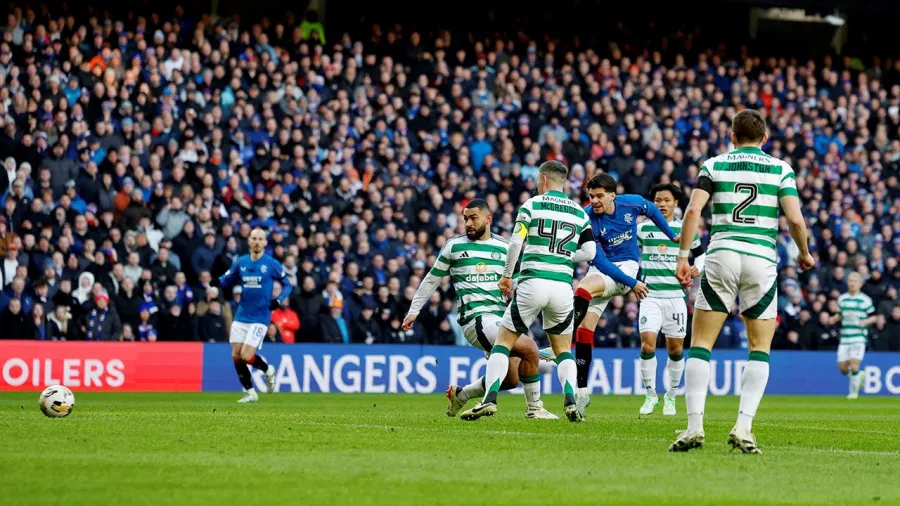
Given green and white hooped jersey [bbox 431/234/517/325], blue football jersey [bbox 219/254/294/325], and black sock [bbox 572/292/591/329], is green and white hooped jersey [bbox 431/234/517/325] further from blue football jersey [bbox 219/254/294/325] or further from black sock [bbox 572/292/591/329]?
blue football jersey [bbox 219/254/294/325]

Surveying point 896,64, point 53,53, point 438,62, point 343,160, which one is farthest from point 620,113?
point 53,53

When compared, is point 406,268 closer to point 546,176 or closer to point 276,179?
point 276,179

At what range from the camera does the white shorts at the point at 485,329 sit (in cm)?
1400

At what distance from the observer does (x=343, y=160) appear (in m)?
25.5

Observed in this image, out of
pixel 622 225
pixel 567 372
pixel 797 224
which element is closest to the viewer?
pixel 797 224

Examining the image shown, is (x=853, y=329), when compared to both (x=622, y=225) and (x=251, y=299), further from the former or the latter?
(x=251, y=299)

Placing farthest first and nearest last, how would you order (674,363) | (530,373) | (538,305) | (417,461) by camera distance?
(674,363), (530,373), (538,305), (417,461)

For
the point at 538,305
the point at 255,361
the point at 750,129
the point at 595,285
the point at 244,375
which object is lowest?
the point at 244,375

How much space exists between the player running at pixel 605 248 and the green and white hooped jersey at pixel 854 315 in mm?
11337

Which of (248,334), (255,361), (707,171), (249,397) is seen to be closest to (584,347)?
(707,171)

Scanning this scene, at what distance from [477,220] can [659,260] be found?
3798mm

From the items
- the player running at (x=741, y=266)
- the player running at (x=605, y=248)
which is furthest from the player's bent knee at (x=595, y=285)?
the player running at (x=741, y=266)

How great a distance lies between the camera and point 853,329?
25734 millimetres

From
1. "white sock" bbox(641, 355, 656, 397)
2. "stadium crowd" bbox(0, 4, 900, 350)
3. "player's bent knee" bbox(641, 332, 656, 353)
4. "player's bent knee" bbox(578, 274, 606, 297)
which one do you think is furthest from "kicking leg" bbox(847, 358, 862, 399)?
"player's bent knee" bbox(578, 274, 606, 297)
